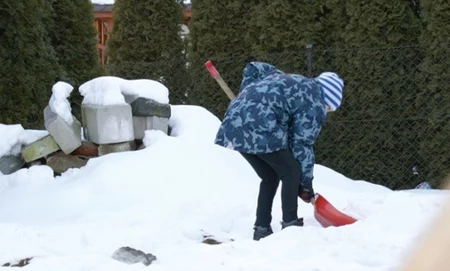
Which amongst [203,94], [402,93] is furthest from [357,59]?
[203,94]

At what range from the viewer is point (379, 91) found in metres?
6.43

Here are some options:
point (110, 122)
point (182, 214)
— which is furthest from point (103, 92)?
point (182, 214)

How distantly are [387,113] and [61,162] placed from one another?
10.1 feet

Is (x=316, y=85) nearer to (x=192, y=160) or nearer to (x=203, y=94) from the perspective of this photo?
(x=192, y=160)

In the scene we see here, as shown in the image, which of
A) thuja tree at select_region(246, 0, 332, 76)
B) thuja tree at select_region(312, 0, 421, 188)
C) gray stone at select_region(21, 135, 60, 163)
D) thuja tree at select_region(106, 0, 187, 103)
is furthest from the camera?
thuja tree at select_region(106, 0, 187, 103)

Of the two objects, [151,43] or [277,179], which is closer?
[277,179]

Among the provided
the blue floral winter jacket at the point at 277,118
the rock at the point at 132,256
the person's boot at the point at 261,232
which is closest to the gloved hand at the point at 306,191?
the blue floral winter jacket at the point at 277,118

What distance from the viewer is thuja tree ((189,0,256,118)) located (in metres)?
7.55

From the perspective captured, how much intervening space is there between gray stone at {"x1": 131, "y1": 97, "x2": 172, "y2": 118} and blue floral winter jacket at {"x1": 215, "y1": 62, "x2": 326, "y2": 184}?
1870 millimetres

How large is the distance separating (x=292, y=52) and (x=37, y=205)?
9.97 feet

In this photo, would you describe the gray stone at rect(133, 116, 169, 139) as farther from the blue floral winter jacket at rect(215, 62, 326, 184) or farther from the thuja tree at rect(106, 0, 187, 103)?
the thuja tree at rect(106, 0, 187, 103)

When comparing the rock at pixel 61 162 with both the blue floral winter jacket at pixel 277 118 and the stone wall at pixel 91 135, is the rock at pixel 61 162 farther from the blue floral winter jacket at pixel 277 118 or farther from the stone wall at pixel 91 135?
the blue floral winter jacket at pixel 277 118

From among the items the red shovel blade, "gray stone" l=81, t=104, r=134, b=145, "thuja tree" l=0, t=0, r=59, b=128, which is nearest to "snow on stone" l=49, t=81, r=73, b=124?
"gray stone" l=81, t=104, r=134, b=145

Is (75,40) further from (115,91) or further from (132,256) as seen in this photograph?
(132,256)
